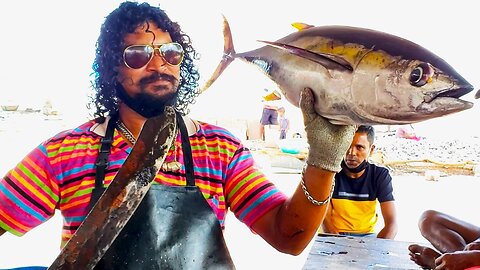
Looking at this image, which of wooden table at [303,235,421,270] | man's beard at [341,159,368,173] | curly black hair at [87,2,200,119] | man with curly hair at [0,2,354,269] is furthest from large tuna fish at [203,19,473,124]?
man's beard at [341,159,368,173]

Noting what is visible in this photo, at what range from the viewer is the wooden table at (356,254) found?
2.35 m

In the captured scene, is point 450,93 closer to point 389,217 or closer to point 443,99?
point 443,99

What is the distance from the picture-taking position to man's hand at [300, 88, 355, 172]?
4.22ft

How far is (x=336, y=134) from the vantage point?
4.45 feet

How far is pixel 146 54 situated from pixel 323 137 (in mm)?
666

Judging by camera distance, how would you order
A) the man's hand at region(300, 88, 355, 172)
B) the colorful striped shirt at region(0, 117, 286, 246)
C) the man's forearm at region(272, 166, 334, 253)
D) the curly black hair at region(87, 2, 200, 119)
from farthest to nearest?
the curly black hair at region(87, 2, 200, 119) < the colorful striped shirt at region(0, 117, 286, 246) < the man's forearm at region(272, 166, 334, 253) < the man's hand at region(300, 88, 355, 172)

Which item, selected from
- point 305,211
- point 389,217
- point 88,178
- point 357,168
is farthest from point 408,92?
point 389,217

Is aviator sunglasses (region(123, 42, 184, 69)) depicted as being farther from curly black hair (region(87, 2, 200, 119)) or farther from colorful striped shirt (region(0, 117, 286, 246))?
colorful striped shirt (region(0, 117, 286, 246))

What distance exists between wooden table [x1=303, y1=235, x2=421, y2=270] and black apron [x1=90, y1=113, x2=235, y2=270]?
33.5 inches

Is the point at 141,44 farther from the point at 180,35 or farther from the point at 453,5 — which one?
the point at 453,5

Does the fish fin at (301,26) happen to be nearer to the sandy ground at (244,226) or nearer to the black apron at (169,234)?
the black apron at (169,234)

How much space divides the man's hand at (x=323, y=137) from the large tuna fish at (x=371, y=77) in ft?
0.09

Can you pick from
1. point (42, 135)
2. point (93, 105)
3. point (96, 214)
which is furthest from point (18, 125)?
point (96, 214)

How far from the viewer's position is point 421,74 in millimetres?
1053
